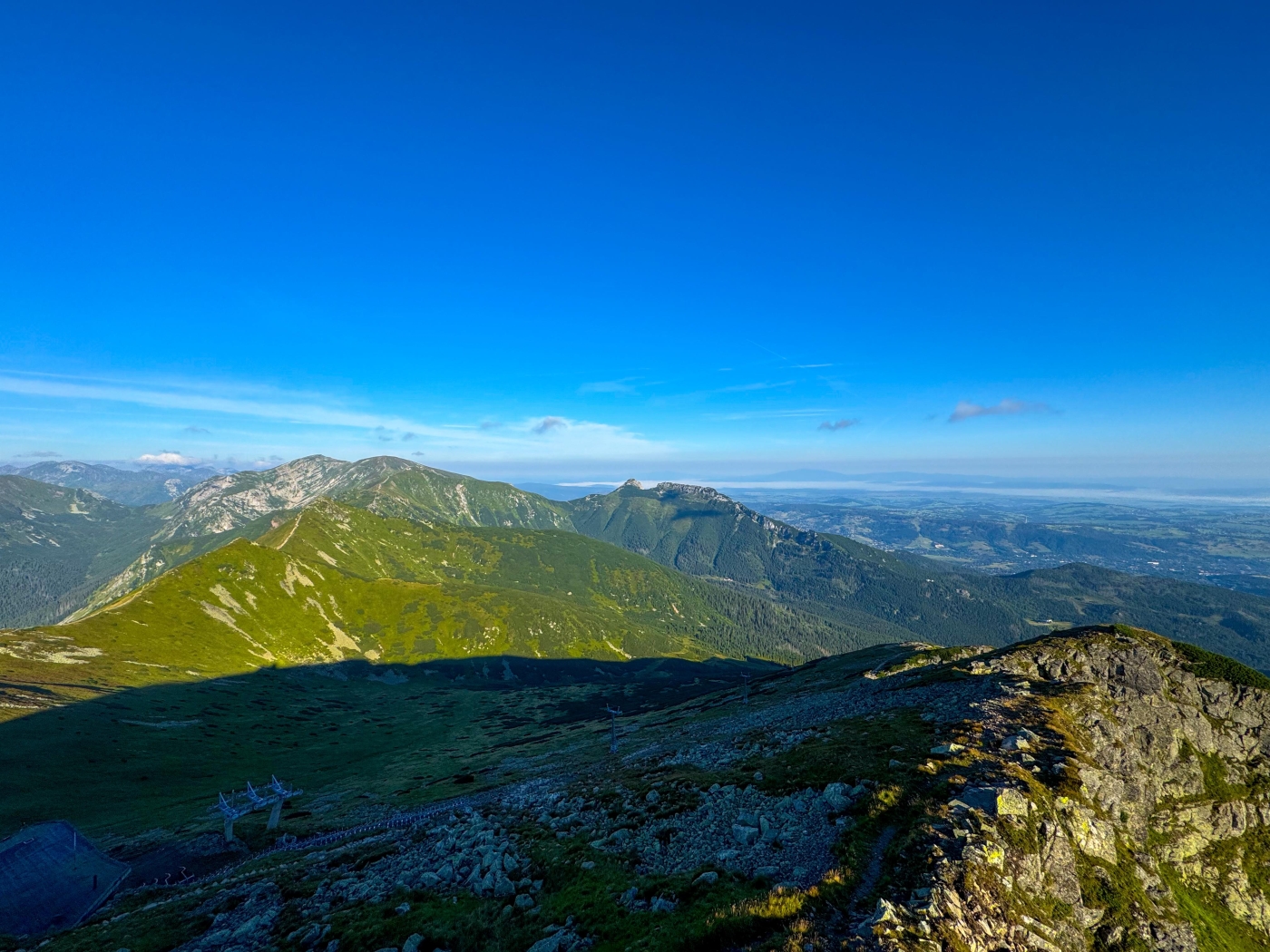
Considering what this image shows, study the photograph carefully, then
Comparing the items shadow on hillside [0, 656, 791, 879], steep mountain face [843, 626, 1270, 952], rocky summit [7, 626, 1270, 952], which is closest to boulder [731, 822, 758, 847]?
rocky summit [7, 626, 1270, 952]

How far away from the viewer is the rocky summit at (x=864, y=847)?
2438 cm

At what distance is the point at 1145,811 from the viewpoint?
147 ft

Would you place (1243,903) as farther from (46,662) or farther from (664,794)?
(46,662)

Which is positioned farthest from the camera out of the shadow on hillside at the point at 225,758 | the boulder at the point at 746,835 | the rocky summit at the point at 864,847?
the shadow on hillside at the point at 225,758

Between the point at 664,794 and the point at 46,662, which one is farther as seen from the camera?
the point at 46,662

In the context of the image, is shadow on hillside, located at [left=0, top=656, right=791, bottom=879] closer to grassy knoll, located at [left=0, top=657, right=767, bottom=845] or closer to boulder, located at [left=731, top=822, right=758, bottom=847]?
grassy knoll, located at [left=0, top=657, right=767, bottom=845]

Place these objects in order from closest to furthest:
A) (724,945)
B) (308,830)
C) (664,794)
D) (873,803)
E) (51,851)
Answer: (724,945) → (873,803) → (664,794) → (51,851) → (308,830)

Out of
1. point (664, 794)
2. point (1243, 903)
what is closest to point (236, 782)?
point (664, 794)

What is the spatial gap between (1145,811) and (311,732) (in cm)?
18962

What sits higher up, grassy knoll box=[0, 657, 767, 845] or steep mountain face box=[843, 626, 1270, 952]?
steep mountain face box=[843, 626, 1270, 952]

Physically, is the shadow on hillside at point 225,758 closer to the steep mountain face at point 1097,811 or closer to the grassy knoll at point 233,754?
the grassy knoll at point 233,754

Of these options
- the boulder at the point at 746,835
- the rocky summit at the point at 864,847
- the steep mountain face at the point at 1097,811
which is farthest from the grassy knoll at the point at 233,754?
the steep mountain face at the point at 1097,811

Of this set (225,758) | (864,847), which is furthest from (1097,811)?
(225,758)

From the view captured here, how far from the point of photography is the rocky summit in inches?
960
